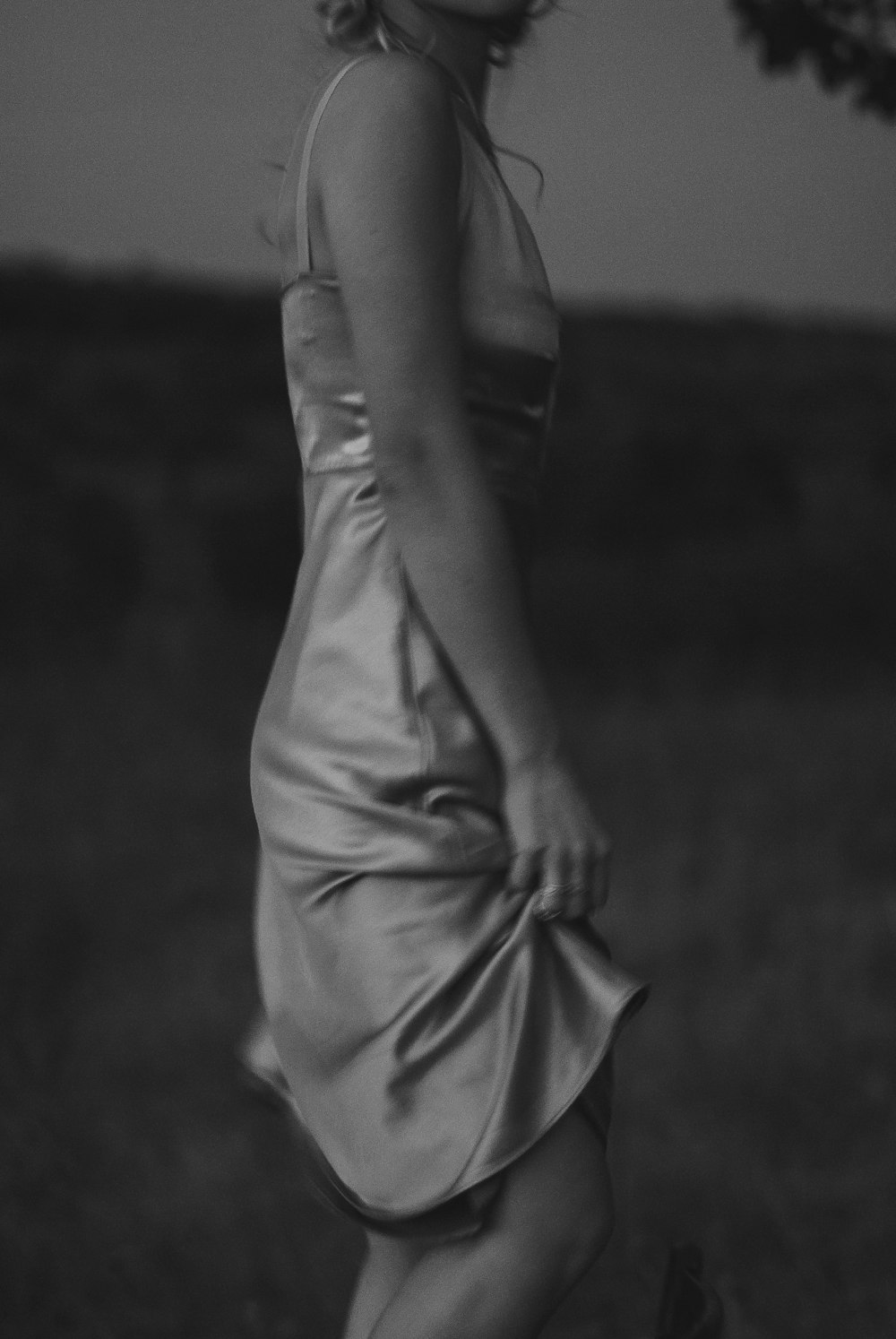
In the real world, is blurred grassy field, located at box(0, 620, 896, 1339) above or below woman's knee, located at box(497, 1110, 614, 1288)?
below

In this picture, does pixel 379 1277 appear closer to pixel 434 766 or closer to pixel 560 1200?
pixel 560 1200

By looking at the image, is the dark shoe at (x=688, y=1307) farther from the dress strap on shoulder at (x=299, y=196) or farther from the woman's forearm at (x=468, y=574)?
the dress strap on shoulder at (x=299, y=196)

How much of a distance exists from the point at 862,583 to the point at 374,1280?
151 inches

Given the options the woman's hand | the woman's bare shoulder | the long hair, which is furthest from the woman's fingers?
the long hair

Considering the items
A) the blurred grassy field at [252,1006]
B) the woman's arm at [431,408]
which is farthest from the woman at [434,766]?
the blurred grassy field at [252,1006]

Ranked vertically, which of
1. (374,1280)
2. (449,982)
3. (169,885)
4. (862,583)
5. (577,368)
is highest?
(449,982)

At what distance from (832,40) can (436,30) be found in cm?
117

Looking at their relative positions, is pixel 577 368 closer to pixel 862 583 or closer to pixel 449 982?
pixel 862 583

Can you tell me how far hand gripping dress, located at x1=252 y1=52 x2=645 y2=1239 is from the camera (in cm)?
96

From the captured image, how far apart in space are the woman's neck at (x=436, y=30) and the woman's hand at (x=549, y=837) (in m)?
0.45

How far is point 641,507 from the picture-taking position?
470 centimetres

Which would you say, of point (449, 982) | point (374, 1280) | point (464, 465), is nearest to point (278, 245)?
point (464, 465)

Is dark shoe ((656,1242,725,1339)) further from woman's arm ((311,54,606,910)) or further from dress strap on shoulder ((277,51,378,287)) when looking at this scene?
dress strap on shoulder ((277,51,378,287))

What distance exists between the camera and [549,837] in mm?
974
